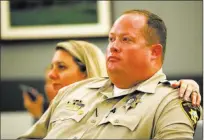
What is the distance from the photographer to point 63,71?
1531 mm

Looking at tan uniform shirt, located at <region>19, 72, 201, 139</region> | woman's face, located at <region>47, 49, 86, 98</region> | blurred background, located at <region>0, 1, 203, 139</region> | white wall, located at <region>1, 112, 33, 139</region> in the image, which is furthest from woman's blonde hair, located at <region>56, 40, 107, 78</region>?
white wall, located at <region>1, 112, 33, 139</region>

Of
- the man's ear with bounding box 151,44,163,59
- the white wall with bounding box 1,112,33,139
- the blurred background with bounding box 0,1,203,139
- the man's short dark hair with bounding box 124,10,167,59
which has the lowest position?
the white wall with bounding box 1,112,33,139

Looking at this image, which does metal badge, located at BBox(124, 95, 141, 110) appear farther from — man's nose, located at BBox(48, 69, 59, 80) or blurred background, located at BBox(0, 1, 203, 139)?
blurred background, located at BBox(0, 1, 203, 139)

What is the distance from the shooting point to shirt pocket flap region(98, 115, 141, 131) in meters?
1.09

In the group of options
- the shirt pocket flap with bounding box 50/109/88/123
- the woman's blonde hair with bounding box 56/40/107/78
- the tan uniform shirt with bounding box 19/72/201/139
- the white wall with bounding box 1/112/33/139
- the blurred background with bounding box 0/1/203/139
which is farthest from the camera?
the white wall with bounding box 1/112/33/139

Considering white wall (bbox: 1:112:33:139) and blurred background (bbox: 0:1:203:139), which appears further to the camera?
white wall (bbox: 1:112:33:139)

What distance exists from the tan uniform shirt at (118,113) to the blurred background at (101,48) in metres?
0.73

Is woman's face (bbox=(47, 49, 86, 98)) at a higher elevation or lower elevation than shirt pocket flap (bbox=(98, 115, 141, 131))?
higher

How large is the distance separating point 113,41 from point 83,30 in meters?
1.77

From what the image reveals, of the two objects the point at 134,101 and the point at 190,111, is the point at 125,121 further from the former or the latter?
the point at 190,111

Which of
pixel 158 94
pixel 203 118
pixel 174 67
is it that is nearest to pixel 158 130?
pixel 158 94

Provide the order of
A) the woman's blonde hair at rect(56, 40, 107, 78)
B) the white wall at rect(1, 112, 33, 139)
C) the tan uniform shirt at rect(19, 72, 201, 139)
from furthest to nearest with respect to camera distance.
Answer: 1. the white wall at rect(1, 112, 33, 139)
2. the woman's blonde hair at rect(56, 40, 107, 78)
3. the tan uniform shirt at rect(19, 72, 201, 139)

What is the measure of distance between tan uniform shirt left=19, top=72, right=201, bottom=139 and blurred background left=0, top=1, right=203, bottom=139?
0.73 m

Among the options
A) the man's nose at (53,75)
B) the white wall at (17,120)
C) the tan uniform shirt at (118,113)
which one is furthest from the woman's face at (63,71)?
the white wall at (17,120)
